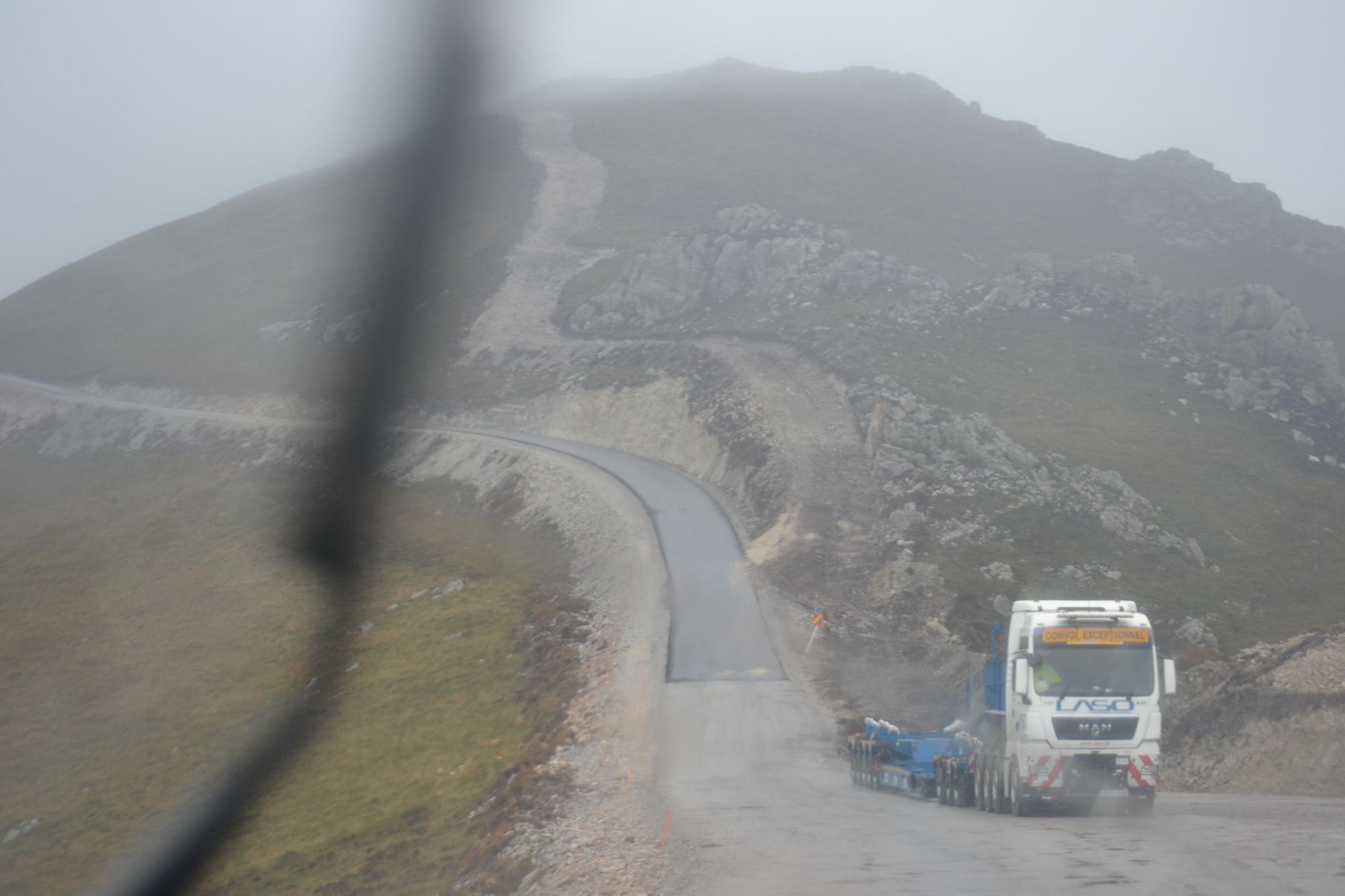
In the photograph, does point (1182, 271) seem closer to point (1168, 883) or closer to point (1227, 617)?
point (1227, 617)

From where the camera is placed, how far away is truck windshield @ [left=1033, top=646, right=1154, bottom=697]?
18016 millimetres

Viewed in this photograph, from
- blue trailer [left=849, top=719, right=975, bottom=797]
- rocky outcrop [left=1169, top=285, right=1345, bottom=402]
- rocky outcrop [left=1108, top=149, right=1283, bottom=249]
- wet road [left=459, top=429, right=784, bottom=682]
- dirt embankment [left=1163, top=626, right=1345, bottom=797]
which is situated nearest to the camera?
blue trailer [left=849, top=719, right=975, bottom=797]

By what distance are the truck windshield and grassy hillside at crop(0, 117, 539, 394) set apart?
228 ft

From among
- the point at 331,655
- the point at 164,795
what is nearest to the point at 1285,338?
the point at 331,655

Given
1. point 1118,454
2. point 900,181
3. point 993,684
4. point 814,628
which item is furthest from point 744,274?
point 993,684

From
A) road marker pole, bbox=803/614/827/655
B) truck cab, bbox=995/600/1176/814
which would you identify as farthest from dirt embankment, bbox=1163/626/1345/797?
road marker pole, bbox=803/614/827/655

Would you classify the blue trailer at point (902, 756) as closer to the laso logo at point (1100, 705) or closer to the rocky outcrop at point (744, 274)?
the laso logo at point (1100, 705)

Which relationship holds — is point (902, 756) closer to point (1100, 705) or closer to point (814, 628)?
point (1100, 705)

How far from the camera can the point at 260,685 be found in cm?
3828

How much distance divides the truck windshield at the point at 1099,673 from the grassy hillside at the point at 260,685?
12.1 metres

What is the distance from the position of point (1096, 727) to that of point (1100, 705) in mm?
406

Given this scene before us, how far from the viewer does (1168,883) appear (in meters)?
13.0

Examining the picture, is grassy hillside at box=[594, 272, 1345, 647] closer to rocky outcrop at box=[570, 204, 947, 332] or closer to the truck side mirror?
rocky outcrop at box=[570, 204, 947, 332]

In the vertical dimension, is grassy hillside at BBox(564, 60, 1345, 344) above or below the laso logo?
above
